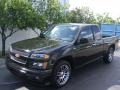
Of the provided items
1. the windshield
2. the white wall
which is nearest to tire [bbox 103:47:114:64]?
the windshield

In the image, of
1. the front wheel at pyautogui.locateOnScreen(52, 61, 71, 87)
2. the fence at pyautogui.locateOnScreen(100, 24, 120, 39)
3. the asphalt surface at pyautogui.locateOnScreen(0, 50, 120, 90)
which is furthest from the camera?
the fence at pyautogui.locateOnScreen(100, 24, 120, 39)

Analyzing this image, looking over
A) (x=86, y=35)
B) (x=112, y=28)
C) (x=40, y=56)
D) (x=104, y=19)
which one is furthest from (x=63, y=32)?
(x=104, y=19)

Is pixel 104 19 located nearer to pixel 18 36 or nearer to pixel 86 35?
pixel 18 36

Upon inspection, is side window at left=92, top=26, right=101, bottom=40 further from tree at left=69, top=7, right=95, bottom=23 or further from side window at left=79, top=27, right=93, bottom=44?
tree at left=69, top=7, right=95, bottom=23

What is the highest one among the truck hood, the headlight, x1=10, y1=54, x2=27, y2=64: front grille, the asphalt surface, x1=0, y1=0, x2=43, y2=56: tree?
x1=0, y1=0, x2=43, y2=56: tree

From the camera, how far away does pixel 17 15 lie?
9.43 m

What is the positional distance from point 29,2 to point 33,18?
33.0 inches

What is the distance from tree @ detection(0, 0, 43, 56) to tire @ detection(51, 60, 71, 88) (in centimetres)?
390

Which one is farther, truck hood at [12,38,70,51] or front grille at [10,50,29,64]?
truck hood at [12,38,70,51]

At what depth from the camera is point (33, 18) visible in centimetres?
969

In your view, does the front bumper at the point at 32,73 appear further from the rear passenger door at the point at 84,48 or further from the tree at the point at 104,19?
the tree at the point at 104,19

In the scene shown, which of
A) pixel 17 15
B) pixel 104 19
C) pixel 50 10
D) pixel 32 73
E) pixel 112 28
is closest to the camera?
pixel 32 73

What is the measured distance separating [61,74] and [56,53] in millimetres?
688

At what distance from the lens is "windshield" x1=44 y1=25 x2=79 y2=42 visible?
268 inches
